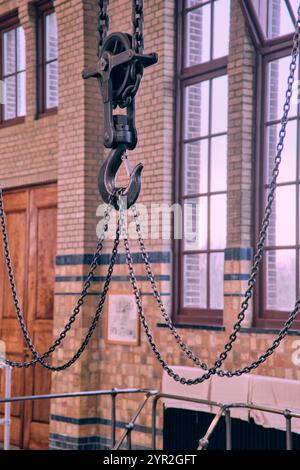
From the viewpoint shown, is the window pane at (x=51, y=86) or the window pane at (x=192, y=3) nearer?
the window pane at (x=192, y=3)

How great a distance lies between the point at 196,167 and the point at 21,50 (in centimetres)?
322

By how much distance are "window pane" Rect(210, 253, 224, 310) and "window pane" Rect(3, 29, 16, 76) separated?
3.88 m

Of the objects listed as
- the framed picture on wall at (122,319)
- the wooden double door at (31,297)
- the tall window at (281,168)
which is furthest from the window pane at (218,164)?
the wooden double door at (31,297)

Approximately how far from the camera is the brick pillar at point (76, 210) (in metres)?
9.63

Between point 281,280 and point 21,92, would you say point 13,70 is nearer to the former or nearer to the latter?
point 21,92

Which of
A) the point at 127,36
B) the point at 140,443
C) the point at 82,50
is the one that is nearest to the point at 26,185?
the point at 82,50

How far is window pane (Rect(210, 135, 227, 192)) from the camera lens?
336 inches

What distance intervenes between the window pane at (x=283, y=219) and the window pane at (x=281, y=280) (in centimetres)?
10

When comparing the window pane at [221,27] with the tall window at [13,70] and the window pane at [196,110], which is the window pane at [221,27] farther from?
the tall window at [13,70]

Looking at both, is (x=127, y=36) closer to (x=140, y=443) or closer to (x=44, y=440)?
(x=140, y=443)

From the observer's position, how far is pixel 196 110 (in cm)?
891

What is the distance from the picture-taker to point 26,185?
10.8 m

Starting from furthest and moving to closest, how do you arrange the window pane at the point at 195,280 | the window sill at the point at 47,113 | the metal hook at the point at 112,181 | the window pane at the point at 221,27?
the window sill at the point at 47,113, the window pane at the point at 195,280, the window pane at the point at 221,27, the metal hook at the point at 112,181

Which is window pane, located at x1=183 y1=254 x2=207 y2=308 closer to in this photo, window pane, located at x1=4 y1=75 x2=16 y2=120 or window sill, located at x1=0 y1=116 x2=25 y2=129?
window sill, located at x1=0 y1=116 x2=25 y2=129
